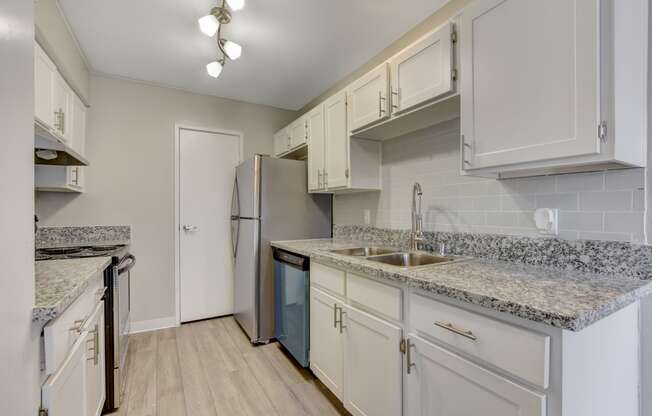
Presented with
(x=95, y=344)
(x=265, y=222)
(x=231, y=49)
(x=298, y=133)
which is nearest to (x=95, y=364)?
(x=95, y=344)

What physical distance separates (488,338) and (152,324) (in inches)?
122

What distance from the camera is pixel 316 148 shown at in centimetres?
270

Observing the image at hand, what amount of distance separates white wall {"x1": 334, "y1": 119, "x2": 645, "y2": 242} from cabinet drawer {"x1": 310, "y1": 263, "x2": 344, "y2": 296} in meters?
0.69

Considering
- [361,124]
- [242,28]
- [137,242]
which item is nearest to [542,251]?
[361,124]

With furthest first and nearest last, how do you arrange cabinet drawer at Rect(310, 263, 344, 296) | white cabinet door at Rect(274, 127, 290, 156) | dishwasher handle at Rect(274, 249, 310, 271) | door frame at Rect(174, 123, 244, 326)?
1. white cabinet door at Rect(274, 127, 290, 156)
2. door frame at Rect(174, 123, 244, 326)
3. dishwasher handle at Rect(274, 249, 310, 271)
4. cabinet drawer at Rect(310, 263, 344, 296)

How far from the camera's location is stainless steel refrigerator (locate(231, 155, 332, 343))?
2.61 meters

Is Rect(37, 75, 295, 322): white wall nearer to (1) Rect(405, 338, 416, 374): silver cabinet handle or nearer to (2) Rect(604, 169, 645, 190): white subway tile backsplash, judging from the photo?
(1) Rect(405, 338, 416, 374): silver cabinet handle

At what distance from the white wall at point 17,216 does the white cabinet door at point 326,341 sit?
1281 mm

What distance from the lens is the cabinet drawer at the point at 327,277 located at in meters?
1.74

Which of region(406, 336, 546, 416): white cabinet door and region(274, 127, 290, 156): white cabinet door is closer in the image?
region(406, 336, 546, 416): white cabinet door

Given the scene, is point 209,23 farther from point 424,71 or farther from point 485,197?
point 485,197

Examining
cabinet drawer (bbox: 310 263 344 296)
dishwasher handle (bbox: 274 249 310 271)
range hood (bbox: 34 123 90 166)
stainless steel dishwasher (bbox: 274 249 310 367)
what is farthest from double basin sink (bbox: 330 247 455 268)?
range hood (bbox: 34 123 90 166)

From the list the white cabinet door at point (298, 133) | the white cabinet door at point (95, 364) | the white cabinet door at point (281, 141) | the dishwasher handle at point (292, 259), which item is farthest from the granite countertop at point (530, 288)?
the white cabinet door at point (281, 141)

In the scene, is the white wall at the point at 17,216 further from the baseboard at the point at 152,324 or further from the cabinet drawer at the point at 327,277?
the baseboard at the point at 152,324
